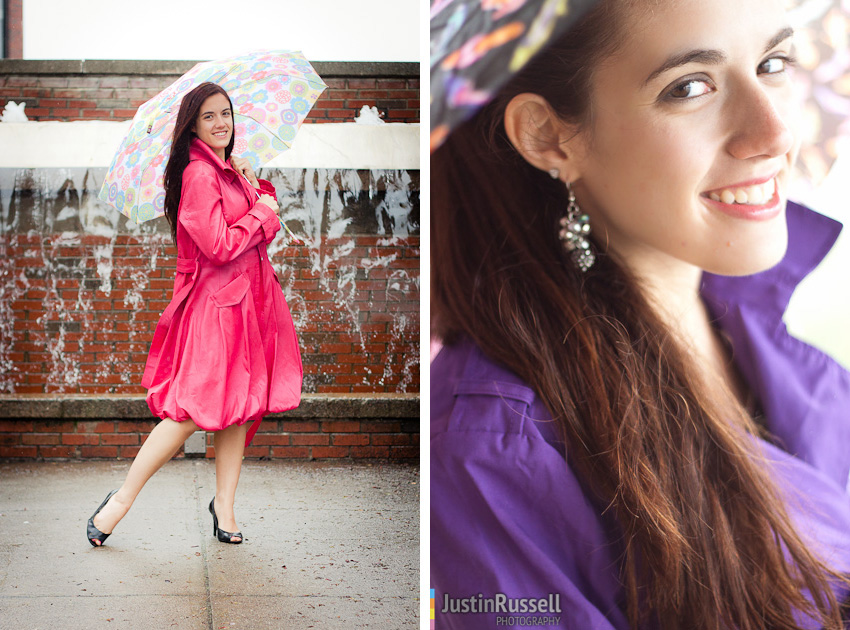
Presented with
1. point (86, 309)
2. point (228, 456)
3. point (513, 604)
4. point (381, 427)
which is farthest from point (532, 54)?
point (86, 309)

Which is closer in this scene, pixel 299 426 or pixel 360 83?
pixel 299 426

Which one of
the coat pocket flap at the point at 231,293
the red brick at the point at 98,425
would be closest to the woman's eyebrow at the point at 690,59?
the coat pocket flap at the point at 231,293

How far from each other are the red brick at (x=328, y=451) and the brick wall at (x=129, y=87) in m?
2.08

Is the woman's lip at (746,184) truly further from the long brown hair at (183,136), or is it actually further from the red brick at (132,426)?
the red brick at (132,426)

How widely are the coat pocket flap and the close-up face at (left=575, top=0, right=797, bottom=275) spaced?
66.9 inches

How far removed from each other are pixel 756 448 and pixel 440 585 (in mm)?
787

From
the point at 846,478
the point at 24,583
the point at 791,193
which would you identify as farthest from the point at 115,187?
the point at 846,478

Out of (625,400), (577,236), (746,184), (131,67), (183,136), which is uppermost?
(131,67)

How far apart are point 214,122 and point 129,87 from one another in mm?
2349

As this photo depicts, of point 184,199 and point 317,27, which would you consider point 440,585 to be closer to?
point 184,199

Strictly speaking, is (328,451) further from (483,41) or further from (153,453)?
(483,41)

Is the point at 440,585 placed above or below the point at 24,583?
above

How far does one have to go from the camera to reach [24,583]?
9.49 ft

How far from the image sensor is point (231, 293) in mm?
3146
